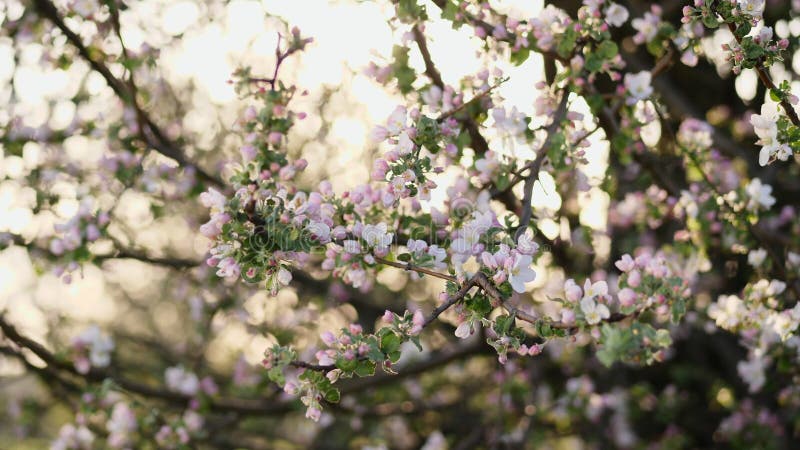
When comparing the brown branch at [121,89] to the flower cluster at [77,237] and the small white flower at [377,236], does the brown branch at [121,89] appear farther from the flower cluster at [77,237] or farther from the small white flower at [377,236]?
the small white flower at [377,236]

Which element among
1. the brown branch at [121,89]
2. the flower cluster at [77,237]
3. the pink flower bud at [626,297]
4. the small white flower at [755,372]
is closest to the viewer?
the pink flower bud at [626,297]

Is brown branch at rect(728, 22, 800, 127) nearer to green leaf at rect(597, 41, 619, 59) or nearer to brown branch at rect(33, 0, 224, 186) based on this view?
green leaf at rect(597, 41, 619, 59)

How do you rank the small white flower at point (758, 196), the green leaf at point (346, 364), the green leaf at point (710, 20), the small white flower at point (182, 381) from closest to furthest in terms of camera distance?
the green leaf at point (346, 364), the green leaf at point (710, 20), the small white flower at point (758, 196), the small white flower at point (182, 381)

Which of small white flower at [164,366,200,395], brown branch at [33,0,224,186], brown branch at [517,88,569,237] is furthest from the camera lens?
small white flower at [164,366,200,395]

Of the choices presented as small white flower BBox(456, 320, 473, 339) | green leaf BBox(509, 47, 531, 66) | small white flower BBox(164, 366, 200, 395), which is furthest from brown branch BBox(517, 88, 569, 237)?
small white flower BBox(164, 366, 200, 395)

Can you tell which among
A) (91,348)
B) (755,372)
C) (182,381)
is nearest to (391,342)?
(755,372)

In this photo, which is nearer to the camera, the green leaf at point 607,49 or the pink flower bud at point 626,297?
the pink flower bud at point 626,297

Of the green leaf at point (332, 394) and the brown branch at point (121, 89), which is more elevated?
the brown branch at point (121, 89)

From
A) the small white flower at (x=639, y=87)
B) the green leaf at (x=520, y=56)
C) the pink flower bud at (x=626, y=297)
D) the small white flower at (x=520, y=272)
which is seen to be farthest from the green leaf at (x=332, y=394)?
the small white flower at (x=639, y=87)

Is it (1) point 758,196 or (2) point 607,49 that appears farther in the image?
(1) point 758,196

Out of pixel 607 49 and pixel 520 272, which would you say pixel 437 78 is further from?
pixel 520 272

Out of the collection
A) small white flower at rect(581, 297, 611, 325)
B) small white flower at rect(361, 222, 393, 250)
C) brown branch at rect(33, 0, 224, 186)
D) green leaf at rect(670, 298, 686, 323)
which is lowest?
small white flower at rect(581, 297, 611, 325)

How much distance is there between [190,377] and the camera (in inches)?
187

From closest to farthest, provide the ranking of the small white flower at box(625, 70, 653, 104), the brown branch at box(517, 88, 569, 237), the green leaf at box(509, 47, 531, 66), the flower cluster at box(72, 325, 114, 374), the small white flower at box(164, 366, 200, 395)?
the brown branch at box(517, 88, 569, 237), the green leaf at box(509, 47, 531, 66), the small white flower at box(625, 70, 653, 104), the flower cluster at box(72, 325, 114, 374), the small white flower at box(164, 366, 200, 395)
